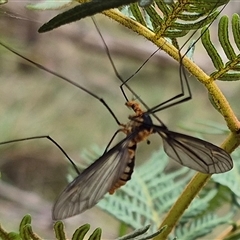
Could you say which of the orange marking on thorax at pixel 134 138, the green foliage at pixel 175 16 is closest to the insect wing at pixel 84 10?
the green foliage at pixel 175 16

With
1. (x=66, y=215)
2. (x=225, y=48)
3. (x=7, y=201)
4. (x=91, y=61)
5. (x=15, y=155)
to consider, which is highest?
(x=225, y=48)

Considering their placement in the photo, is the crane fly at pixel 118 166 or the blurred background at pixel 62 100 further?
the blurred background at pixel 62 100

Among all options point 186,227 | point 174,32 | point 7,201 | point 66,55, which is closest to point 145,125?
point 186,227

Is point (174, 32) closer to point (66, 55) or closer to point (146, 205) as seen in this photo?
point (146, 205)

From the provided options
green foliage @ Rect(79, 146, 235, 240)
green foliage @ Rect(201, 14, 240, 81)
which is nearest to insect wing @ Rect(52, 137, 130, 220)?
green foliage @ Rect(201, 14, 240, 81)

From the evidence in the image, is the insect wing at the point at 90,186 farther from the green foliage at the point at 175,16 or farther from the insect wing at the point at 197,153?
the green foliage at the point at 175,16

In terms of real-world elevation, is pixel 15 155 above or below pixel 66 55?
below
